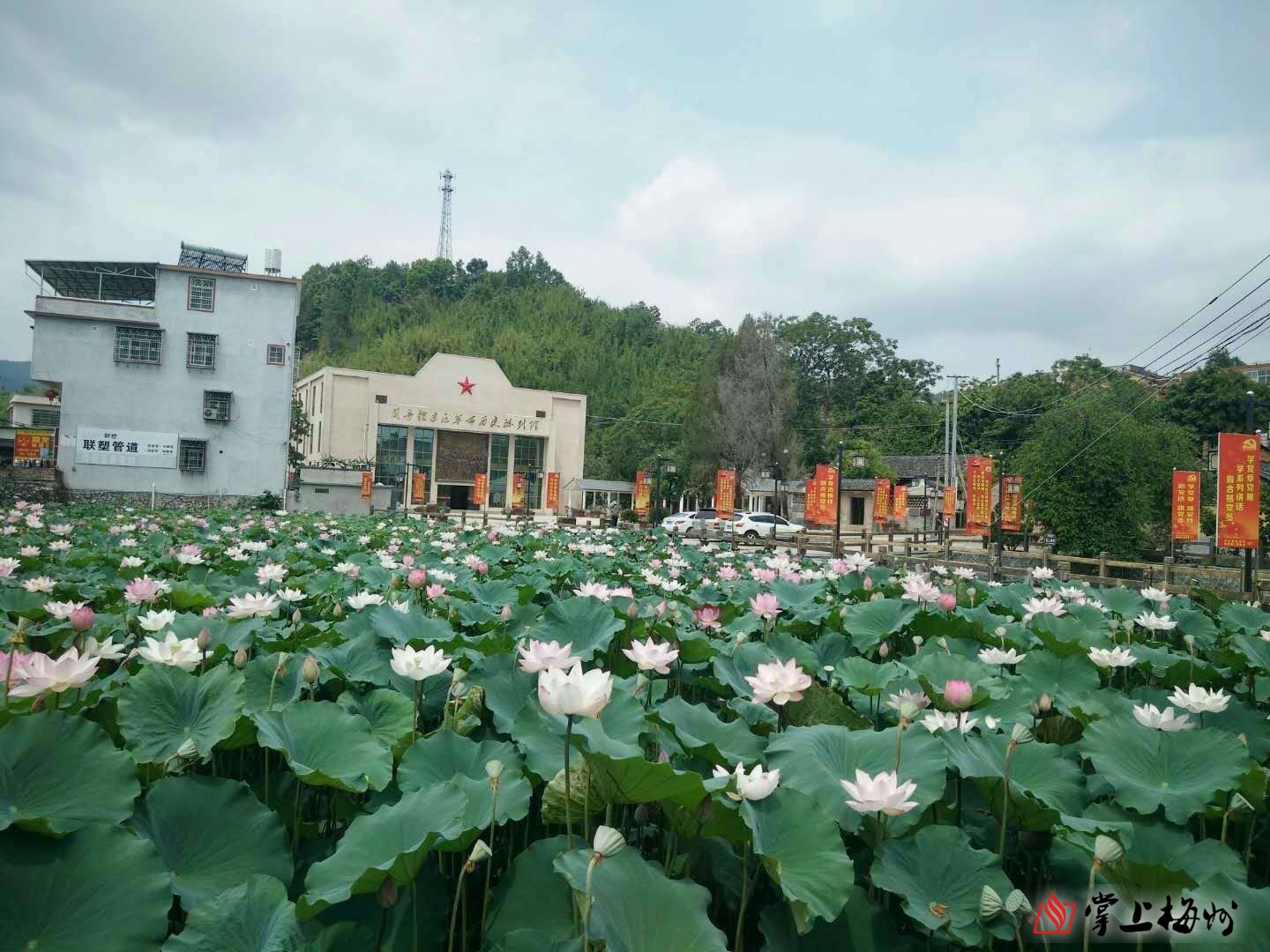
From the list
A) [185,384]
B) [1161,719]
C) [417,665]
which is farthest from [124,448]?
[1161,719]

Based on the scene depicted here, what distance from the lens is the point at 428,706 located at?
1959mm

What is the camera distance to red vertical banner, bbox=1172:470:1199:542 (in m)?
13.3

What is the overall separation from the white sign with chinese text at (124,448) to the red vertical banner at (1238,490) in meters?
26.4

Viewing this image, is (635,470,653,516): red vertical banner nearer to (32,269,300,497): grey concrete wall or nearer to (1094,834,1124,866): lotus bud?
(32,269,300,497): grey concrete wall

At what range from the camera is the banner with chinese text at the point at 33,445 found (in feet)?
72.5

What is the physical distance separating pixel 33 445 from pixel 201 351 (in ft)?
17.3

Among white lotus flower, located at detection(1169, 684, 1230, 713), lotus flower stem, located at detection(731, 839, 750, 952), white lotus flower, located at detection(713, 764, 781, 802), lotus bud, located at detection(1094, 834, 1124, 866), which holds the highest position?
white lotus flower, located at detection(713, 764, 781, 802)

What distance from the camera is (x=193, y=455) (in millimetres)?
25156

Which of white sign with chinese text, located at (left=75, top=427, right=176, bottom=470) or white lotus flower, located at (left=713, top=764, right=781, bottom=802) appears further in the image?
white sign with chinese text, located at (left=75, top=427, right=176, bottom=470)

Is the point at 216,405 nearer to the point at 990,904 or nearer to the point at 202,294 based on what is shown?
the point at 202,294

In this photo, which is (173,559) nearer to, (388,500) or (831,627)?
(831,627)

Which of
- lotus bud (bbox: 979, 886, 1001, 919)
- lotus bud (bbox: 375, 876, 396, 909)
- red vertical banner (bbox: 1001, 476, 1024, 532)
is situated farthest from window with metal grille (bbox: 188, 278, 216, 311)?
lotus bud (bbox: 979, 886, 1001, 919)

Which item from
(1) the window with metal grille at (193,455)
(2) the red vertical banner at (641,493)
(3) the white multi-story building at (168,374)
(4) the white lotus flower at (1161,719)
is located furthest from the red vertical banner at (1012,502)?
(1) the window with metal grille at (193,455)

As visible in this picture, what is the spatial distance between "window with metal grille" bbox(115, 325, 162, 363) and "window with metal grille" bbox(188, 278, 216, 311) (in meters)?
1.38
